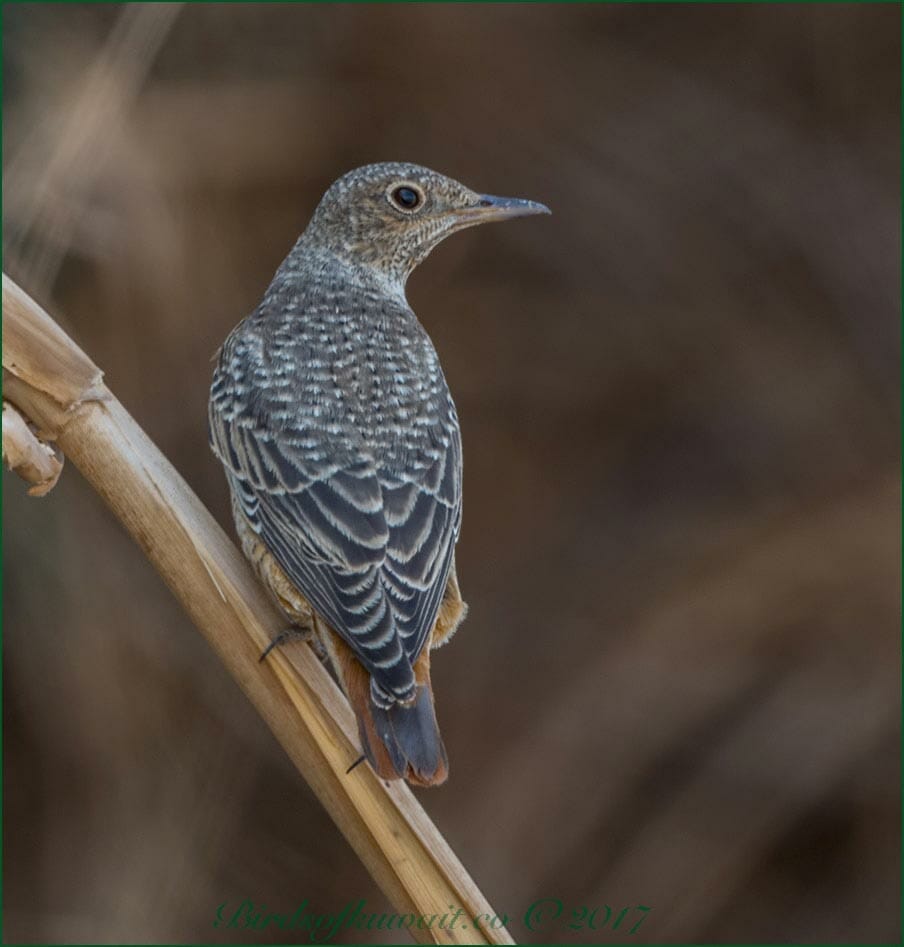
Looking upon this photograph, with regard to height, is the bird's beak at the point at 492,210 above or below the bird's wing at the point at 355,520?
above

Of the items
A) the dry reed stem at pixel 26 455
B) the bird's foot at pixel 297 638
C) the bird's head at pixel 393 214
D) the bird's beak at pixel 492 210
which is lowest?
the bird's foot at pixel 297 638

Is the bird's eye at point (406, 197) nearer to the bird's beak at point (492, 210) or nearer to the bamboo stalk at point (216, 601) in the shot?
the bird's beak at point (492, 210)

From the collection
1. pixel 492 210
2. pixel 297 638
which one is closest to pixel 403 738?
pixel 297 638

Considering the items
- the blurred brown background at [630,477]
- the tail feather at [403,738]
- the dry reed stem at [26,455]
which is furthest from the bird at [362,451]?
the blurred brown background at [630,477]

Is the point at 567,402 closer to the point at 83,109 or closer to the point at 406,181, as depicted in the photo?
the point at 83,109

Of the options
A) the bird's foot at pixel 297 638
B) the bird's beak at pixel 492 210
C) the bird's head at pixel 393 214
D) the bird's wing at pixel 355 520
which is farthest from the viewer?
the bird's head at pixel 393 214

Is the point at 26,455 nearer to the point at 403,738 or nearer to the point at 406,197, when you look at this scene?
the point at 403,738

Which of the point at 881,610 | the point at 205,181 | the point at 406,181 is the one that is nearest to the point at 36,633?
the point at 205,181

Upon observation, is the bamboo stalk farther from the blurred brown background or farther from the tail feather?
the blurred brown background
